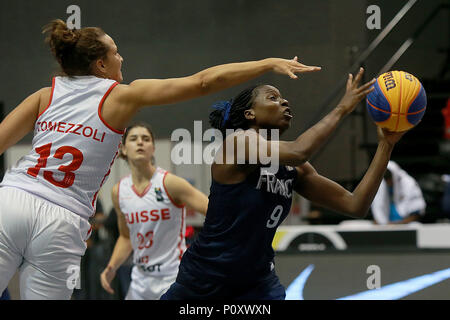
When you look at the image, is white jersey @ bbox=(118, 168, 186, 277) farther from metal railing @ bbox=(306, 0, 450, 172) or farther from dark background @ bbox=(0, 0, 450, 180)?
metal railing @ bbox=(306, 0, 450, 172)

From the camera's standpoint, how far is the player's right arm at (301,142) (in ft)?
8.85

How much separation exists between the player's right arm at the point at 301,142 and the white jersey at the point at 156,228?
1.73 metres

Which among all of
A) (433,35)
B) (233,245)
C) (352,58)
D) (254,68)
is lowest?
(233,245)

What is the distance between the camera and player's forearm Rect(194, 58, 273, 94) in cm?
269

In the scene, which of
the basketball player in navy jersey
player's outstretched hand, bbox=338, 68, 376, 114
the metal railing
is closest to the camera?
player's outstretched hand, bbox=338, 68, 376, 114

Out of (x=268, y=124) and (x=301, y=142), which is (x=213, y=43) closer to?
(x=268, y=124)

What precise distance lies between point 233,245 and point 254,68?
0.77 meters

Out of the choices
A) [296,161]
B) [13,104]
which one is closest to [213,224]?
[296,161]

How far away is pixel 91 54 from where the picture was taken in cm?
306

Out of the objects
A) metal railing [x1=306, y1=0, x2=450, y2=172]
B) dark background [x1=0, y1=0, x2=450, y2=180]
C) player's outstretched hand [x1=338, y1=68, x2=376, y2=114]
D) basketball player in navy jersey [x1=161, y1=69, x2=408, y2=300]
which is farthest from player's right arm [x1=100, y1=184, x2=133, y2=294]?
metal railing [x1=306, y1=0, x2=450, y2=172]

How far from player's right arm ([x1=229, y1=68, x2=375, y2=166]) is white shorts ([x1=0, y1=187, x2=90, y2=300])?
0.78 m

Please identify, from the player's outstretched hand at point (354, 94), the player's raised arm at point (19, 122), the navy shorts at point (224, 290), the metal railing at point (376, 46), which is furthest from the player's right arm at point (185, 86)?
the metal railing at point (376, 46)

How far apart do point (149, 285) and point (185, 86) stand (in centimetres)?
221

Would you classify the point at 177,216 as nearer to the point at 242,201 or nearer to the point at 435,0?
the point at 242,201
